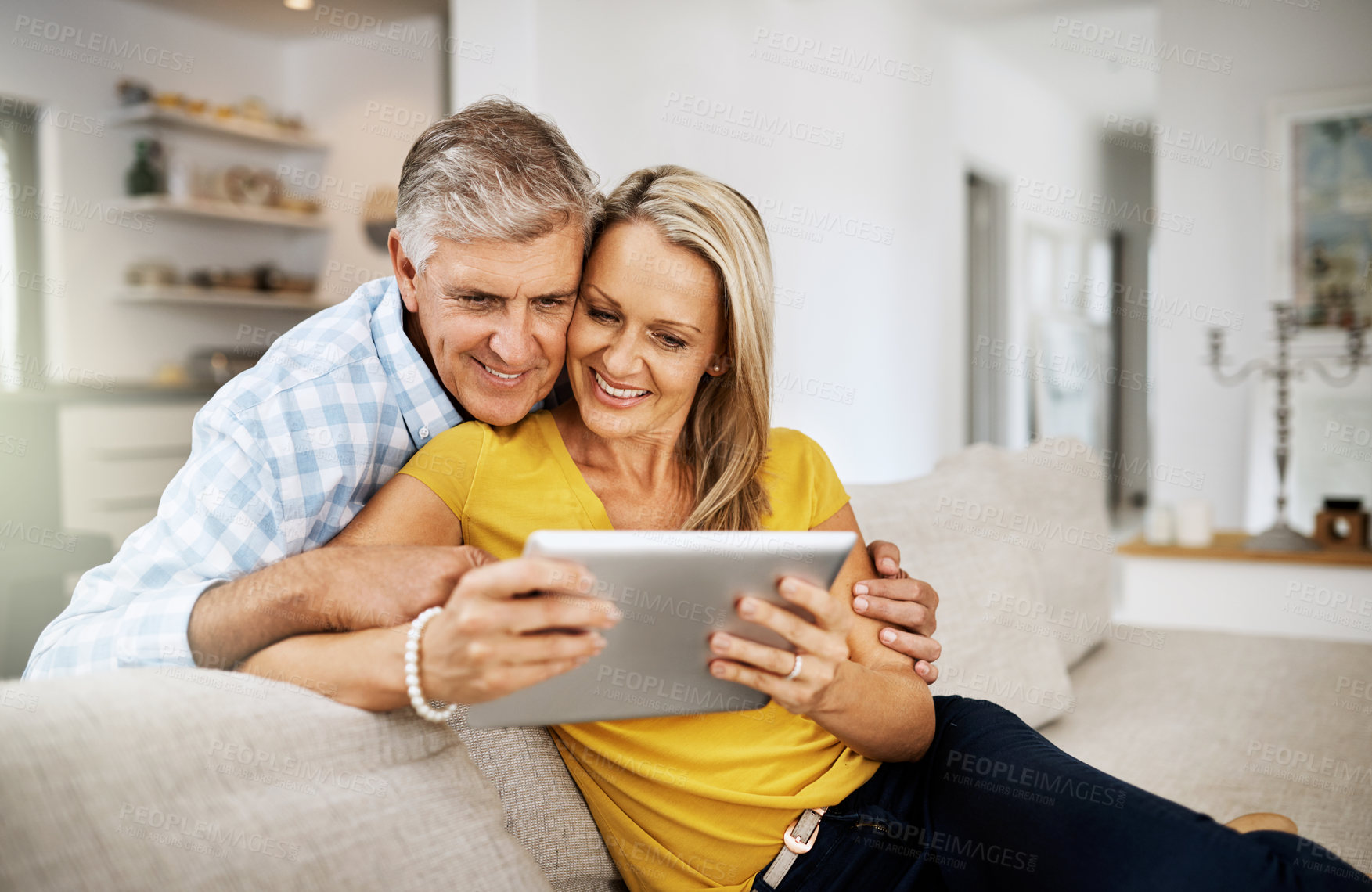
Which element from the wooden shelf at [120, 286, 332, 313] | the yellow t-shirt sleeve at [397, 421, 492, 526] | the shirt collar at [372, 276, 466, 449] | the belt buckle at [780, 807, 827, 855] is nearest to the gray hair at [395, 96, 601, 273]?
the shirt collar at [372, 276, 466, 449]

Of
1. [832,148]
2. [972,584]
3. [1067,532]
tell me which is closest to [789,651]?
[972,584]

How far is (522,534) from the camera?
127cm

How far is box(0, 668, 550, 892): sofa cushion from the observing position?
75cm

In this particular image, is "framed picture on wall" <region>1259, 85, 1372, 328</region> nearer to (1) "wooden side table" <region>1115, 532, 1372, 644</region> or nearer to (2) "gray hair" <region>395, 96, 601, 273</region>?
(1) "wooden side table" <region>1115, 532, 1372, 644</region>

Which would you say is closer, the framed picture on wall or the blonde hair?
the blonde hair

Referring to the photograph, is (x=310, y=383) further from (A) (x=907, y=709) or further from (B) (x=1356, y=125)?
(B) (x=1356, y=125)

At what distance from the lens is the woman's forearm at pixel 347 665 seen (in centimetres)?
95

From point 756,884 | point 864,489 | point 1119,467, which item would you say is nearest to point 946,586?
point 864,489

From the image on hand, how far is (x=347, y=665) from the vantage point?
0.97m

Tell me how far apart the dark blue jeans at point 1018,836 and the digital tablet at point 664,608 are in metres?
0.31

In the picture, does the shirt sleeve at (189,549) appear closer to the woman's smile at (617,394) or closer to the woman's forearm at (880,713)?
the woman's smile at (617,394)

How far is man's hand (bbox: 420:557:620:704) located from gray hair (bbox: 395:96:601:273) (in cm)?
57

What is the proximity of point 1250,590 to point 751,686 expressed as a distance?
3.07 m

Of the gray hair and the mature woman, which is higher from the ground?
the gray hair
